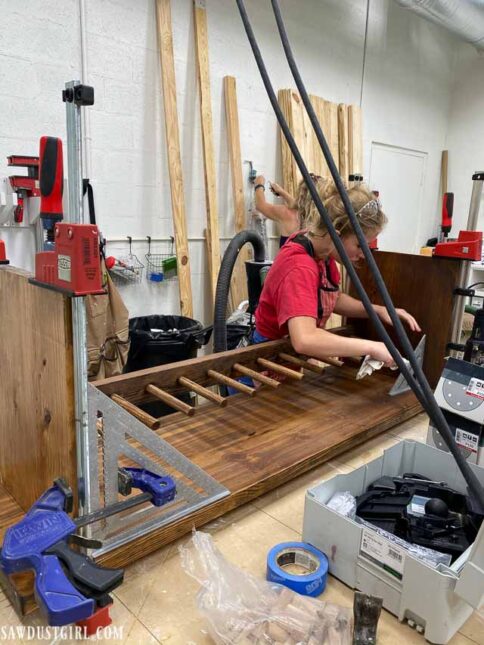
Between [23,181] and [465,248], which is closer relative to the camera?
[465,248]

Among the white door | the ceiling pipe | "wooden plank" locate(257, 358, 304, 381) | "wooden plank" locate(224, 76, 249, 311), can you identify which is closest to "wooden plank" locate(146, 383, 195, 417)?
A: "wooden plank" locate(257, 358, 304, 381)

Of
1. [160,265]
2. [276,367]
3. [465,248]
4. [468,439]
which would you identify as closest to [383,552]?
[468,439]

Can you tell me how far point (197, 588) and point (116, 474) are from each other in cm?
25

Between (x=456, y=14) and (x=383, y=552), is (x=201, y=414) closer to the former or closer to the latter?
(x=383, y=552)

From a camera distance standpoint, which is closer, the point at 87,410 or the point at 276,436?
the point at 87,410

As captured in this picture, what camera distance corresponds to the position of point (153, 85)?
117 inches

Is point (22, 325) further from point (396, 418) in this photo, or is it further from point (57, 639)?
point (396, 418)

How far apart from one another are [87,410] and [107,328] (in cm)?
194

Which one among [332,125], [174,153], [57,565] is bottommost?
[57,565]

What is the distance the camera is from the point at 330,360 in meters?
1.66

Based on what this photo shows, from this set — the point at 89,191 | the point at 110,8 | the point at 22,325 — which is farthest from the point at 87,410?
the point at 110,8

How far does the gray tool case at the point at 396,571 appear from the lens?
72 centimetres

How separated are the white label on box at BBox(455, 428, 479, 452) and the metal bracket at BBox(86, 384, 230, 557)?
2.07ft

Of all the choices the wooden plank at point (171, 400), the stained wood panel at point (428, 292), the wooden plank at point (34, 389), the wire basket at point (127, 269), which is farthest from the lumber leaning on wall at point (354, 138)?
the wooden plank at point (34, 389)
